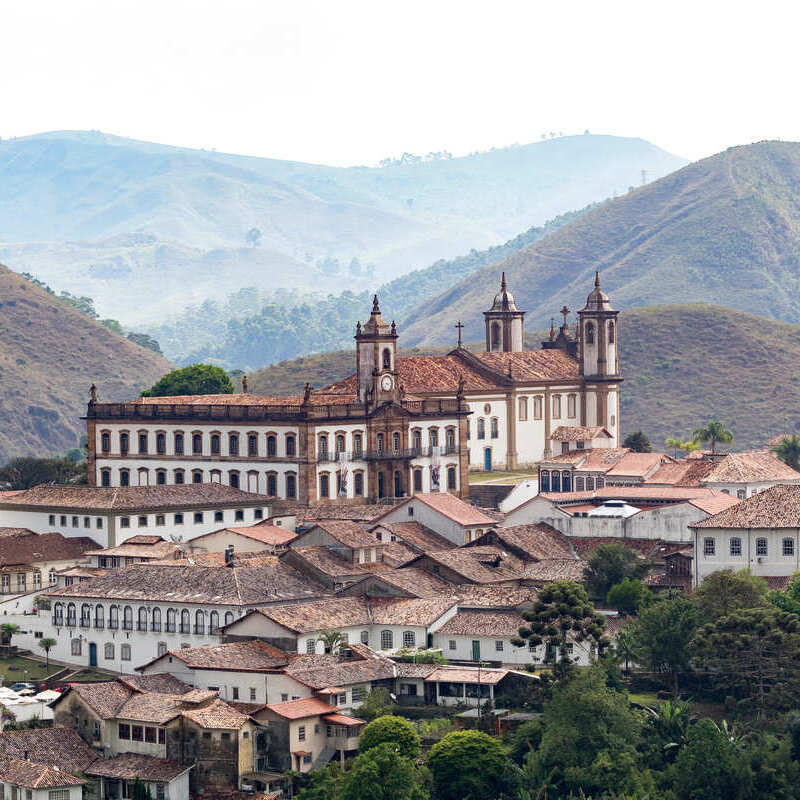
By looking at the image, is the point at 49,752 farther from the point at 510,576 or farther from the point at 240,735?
the point at 510,576

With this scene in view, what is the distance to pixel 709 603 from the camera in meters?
82.6

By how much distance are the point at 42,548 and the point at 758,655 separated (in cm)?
3698

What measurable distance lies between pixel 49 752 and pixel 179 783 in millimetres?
4972

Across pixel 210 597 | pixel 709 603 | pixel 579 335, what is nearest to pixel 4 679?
pixel 210 597

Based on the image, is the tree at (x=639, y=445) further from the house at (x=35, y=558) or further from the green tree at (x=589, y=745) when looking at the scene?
the green tree at (x=589, y=745)

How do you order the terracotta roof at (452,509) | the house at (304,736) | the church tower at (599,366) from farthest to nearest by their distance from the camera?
the church tower at (599,366) → the terracotta roof at (452,509) → the house at (304,736)

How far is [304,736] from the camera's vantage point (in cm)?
7631

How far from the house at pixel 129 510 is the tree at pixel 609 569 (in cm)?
2279

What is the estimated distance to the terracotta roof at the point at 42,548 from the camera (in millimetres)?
99312

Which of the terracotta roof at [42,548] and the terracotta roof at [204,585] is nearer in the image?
the terracotta roof at [204,585]

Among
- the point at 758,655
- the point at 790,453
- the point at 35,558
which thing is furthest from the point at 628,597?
the point at 790,453

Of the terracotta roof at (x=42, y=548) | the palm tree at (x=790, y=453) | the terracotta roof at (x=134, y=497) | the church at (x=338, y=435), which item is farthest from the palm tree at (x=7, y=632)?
the palm tree at (x=790, y=453)

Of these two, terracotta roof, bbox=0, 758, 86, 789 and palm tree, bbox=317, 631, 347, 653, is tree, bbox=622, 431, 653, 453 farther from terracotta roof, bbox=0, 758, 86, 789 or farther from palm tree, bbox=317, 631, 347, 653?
terracotta roof, bbox=0, 758, 86, 789

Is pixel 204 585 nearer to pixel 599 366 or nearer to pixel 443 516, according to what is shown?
pixel 443 516
